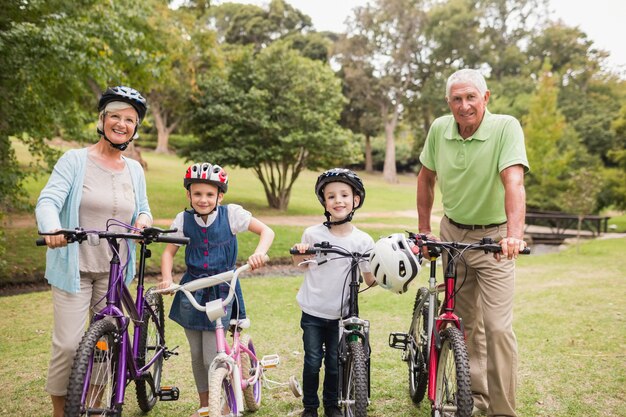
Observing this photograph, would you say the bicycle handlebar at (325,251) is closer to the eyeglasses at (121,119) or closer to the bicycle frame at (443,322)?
the bicycle frame at (443,322)

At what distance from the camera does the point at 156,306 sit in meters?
4.11

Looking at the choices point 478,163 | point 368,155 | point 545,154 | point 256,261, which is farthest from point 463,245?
point 368,155

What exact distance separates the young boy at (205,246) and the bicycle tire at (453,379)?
127cm

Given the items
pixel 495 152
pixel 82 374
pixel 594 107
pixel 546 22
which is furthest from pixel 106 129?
pixel 546 22

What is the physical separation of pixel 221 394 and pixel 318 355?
34.0 inches

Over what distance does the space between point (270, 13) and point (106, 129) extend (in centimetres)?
4466

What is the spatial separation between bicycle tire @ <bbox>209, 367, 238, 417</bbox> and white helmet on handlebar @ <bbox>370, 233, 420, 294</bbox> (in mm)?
1081

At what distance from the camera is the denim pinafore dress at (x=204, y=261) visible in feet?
11.4

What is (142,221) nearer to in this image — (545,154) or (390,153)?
(545,154)

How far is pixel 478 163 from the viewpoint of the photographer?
3715 mm

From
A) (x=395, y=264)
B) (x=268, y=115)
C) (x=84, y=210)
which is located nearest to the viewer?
(x=395, y=264)

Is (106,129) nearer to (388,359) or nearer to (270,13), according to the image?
(388,359)

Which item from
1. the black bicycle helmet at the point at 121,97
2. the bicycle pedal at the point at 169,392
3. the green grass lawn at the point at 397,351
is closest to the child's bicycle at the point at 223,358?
the bicycle pedal at the point at 169,392

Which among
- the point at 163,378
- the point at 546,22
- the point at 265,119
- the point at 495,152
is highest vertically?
the point at 546,22
